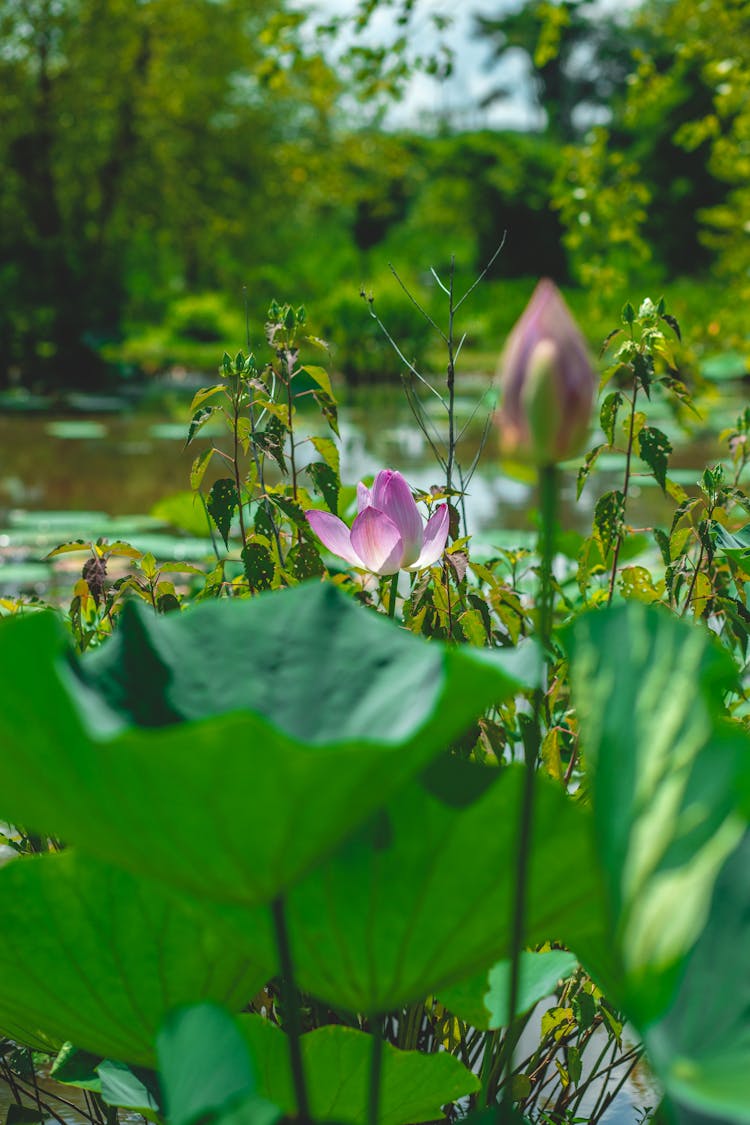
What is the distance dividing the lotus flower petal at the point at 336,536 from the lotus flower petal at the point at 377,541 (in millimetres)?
23

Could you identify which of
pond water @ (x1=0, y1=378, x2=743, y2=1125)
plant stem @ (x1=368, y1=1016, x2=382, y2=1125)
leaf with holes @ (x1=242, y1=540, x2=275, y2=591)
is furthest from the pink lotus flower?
pond water @ (x1=0, y1=378, x2=743, y2=1125)

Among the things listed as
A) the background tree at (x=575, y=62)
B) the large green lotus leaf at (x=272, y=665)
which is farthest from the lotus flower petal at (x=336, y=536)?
the background tree at (x=575, y=62)

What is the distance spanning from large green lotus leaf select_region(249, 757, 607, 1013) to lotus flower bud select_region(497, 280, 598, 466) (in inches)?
7.4

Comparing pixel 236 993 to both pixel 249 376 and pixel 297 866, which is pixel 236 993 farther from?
pixel 249 376

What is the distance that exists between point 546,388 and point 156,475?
6.73 meters

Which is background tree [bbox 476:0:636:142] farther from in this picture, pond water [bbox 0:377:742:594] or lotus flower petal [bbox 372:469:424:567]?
lotus flower petal [bbox 372:469:424:567]

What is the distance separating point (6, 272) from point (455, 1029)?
1261cm

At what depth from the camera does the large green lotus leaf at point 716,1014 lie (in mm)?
487

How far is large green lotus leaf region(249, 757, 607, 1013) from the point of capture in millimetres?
641

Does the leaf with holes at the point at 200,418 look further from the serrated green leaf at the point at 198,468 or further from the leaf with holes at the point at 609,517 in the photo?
the leaf with holes at the point at 609,517

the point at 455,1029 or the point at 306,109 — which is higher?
the point at 306,109

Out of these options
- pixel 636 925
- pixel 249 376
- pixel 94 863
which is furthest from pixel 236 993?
pixel 249 376

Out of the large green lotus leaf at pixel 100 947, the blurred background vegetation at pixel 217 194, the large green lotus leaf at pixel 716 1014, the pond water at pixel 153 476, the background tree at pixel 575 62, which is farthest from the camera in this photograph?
the background tree at pixel 575 62

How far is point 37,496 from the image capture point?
21.3 feet
